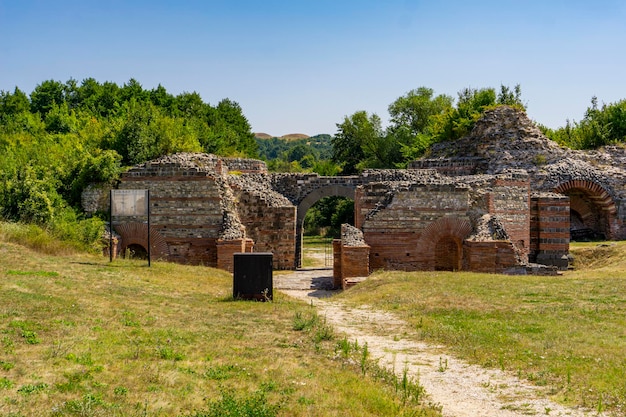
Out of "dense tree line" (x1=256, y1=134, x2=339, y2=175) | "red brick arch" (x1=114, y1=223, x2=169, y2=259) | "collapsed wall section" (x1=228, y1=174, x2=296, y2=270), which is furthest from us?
"dense tree line" (x1=256, y1=134, x2=339, y2=175)

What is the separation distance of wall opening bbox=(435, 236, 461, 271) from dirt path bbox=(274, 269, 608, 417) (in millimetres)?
7553

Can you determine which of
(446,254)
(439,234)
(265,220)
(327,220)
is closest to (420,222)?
(439,234)

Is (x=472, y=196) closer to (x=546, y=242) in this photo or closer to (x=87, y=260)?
(x=546, y=242)

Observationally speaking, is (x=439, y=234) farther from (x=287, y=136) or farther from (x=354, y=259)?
(x=287, y=136)

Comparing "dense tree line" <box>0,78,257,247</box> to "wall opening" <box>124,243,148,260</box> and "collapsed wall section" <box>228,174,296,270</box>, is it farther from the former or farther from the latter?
"collapsed wall section" <box>228,174,296,270</box>

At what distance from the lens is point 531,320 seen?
9.61 meters

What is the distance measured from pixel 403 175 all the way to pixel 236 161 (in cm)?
750

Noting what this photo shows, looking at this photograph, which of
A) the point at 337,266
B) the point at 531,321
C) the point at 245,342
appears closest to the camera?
the point at 245,342

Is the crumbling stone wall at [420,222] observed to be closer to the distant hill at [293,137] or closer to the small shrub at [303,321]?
the small shrub at [303,321]

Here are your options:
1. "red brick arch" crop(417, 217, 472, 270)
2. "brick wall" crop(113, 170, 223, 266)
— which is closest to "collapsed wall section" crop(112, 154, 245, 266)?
"brick wall" crop(113, 170, 223, 266)

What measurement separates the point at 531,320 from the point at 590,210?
683 inches

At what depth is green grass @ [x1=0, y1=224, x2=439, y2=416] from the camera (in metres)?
5.61

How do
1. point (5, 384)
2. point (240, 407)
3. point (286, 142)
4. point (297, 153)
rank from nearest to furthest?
1. point (240, 407)
2. point (5, 384)
3. point (297, 153)
4. point (286, 142)

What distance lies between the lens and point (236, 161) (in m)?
25.9
